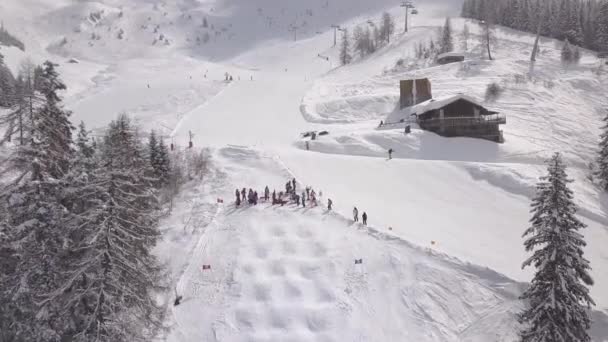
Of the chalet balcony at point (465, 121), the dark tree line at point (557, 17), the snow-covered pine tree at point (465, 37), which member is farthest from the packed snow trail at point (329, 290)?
the dark tree line at point (557, 17)

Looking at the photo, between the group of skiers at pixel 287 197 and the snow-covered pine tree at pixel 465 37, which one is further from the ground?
the snow-covered pine tree at pixel 465 37

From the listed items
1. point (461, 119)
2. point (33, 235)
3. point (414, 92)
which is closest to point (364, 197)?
point (461, 119)

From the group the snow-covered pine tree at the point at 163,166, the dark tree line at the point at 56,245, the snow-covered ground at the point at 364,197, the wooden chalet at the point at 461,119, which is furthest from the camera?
the wooden chalet at the point at 461,119

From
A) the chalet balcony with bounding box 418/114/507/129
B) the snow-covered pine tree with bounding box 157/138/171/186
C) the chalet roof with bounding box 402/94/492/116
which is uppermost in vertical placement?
the chalet roof with bounding box 402/94/492/116

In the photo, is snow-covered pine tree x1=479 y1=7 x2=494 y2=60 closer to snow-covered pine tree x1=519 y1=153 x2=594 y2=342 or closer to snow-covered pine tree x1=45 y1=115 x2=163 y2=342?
snow-covered pine tree x1=519 y1=153 x2=594 y2=342

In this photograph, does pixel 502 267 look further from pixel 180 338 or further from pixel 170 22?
pixel 170 22

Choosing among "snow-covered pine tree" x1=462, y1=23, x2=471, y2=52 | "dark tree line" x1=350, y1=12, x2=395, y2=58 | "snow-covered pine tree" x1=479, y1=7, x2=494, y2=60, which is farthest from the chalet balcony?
"dark tree line" x1=350, y1=12, x2=395, y2=58

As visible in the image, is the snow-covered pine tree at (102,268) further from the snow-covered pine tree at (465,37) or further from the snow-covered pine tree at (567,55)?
the snow-covered pine tree at (465,37)

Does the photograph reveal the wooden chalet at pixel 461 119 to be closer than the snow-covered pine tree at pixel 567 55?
Yes
